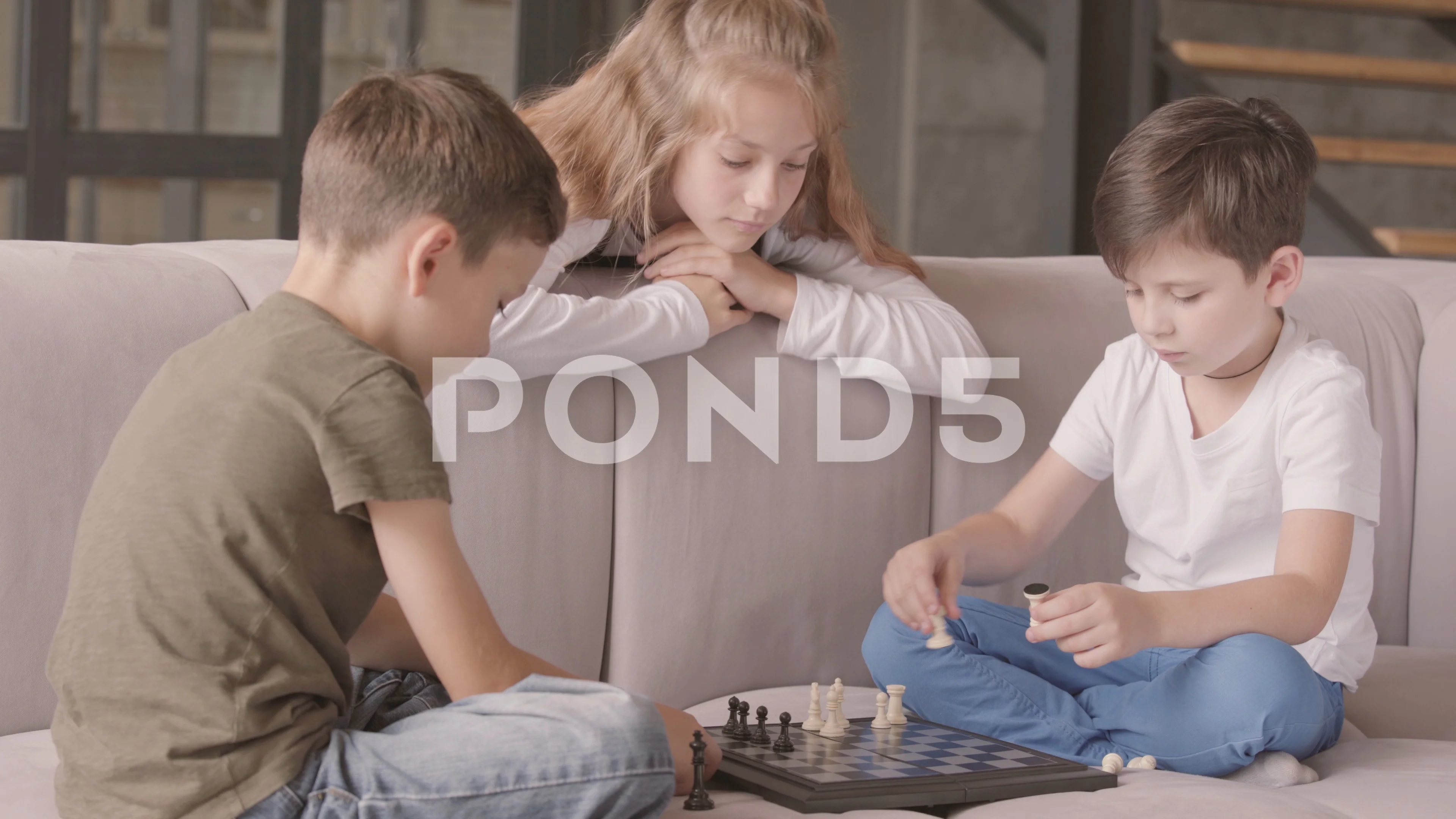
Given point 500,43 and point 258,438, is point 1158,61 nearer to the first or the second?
point 258,438

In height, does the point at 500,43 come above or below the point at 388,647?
above

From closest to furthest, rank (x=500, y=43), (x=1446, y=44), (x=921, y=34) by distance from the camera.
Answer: (x=1446, y=44) → (x=921, y=34) → (x=500, y=43)

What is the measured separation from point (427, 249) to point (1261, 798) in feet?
2.87

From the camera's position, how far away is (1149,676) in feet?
5.12

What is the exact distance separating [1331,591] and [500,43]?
16.5ft

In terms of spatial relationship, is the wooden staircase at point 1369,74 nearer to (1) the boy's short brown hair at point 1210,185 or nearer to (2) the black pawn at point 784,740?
(1) the boy's short brown hair at point 1210,185

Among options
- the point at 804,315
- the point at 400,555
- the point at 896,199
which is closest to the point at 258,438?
the point at 400,555

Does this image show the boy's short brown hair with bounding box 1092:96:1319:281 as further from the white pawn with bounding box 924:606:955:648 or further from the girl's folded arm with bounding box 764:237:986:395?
the white pawn with bounding box 924:606:955:648

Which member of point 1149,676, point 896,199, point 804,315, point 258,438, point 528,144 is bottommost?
point 1149,676

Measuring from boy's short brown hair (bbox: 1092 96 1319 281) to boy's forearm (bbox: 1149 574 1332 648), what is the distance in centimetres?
36

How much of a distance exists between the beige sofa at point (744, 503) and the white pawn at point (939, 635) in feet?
A: 0.64

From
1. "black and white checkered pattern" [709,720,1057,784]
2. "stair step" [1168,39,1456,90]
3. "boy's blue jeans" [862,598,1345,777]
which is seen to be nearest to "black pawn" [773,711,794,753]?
"black and white checkered pattern" [709,720,1057,784]

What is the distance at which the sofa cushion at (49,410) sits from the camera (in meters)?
1.41

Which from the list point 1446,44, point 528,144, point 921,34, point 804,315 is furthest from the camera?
point 921,34
